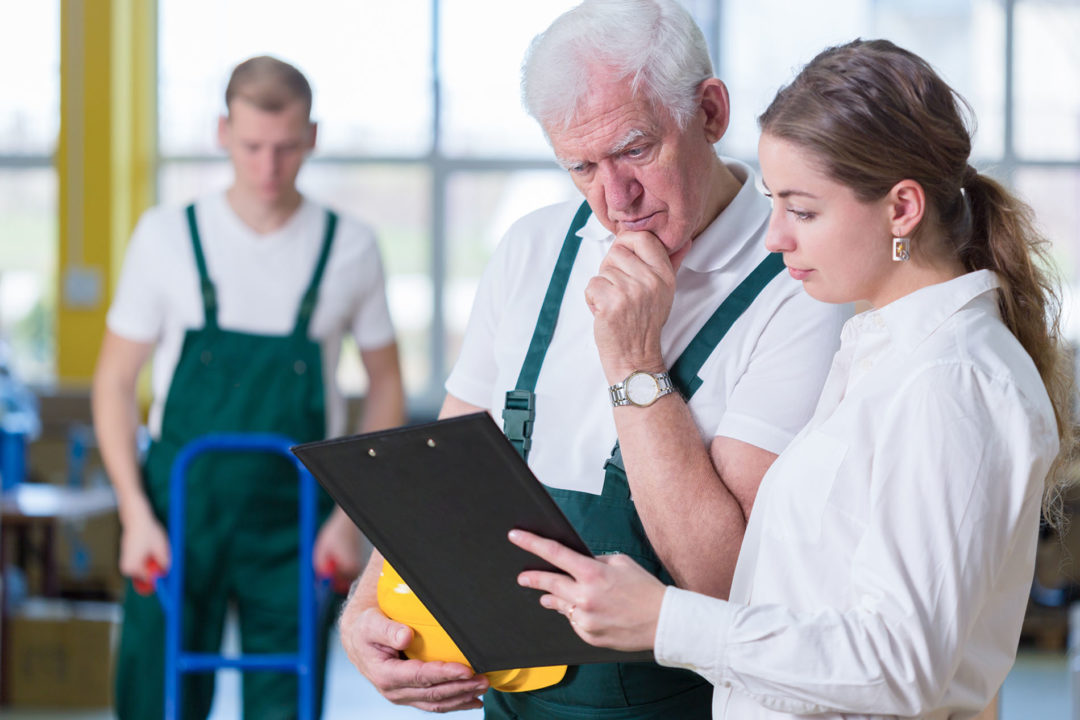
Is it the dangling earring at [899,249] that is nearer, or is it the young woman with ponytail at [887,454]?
the young woman with ponytail at [887,454]

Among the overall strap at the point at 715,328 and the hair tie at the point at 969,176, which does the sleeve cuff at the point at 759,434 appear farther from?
the hair tie at the point at 969,176

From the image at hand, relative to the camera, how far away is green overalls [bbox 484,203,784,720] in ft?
4.72

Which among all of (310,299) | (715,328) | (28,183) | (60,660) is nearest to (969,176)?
(715,328)

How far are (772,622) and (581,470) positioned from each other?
45 centimetres

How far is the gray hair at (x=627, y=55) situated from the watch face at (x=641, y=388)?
34cm

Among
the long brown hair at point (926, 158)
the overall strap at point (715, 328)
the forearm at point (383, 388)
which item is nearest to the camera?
the long brown hair at point (926, 158)

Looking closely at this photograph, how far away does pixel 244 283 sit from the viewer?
9.25 feet

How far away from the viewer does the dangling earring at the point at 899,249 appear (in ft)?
3.91

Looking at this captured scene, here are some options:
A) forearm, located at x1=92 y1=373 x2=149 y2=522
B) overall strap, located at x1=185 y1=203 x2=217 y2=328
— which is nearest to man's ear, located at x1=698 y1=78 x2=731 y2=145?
overall strap, located at x1=185 y1=203 x2=217 y2=328

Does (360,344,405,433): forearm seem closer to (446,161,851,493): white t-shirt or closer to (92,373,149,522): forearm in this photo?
(92,373,149,522): forearm

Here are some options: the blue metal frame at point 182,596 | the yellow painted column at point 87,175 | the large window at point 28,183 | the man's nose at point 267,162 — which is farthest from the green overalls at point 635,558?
the large window at point 28,183

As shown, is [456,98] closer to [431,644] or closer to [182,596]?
[182,596]

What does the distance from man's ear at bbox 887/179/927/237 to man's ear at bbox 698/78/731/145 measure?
0.36 m

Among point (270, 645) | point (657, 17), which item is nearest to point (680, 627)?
point (657, 17)
